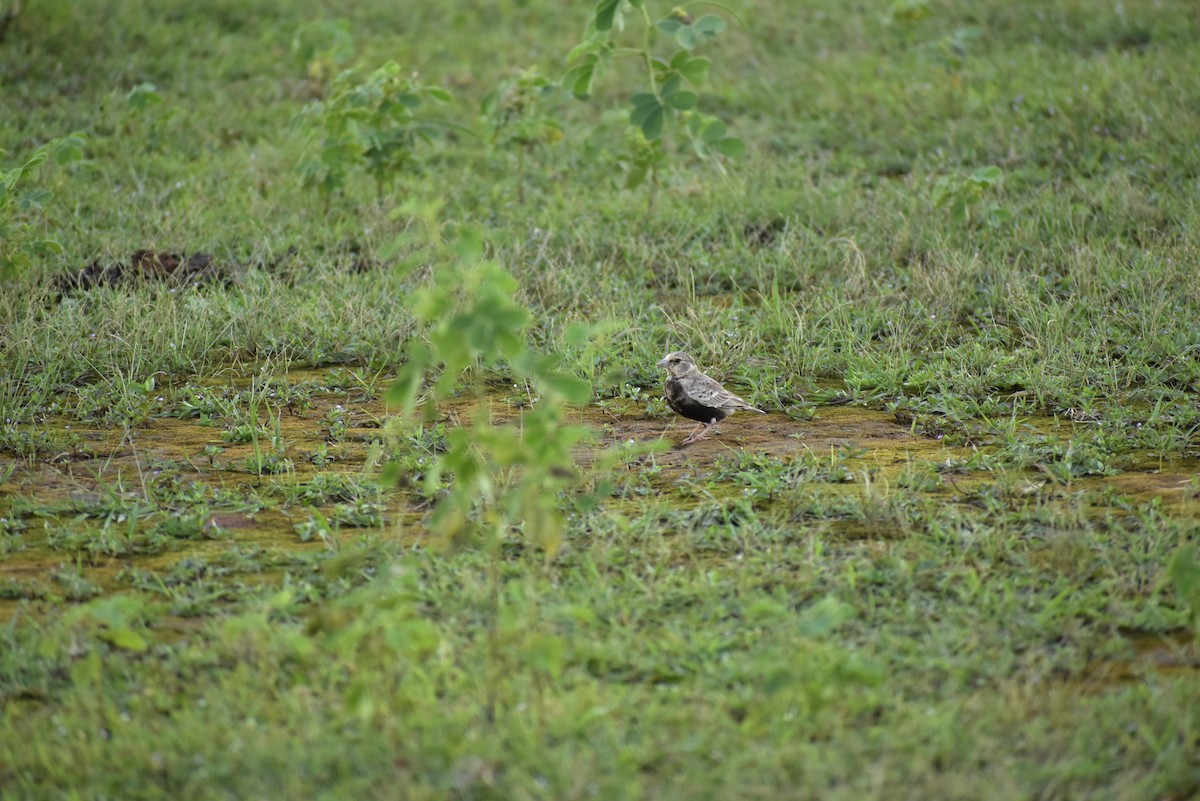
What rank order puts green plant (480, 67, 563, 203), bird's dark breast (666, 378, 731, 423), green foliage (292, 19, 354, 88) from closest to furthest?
bird's dark breast (666, 378, 731, 423) → green plant (480, 67, 563, 203) → green foliage (292, 19, 354, 88)

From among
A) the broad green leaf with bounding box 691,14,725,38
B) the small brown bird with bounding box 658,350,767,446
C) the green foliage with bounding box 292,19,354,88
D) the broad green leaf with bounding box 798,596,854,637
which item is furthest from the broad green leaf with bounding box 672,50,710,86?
the broad green leaf with bounding box 798,596,854,637

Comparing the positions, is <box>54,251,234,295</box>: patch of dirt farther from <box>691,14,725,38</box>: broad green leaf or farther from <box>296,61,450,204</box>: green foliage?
<box>691,14,725,38</box>: broad green leaf

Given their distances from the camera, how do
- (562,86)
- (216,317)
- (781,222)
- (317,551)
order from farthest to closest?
(781,222) < (562,86) < (216,317) < (317,551)

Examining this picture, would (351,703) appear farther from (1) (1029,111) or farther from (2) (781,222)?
(1) (1029,111)

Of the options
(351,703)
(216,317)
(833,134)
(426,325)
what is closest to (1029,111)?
(833,134)

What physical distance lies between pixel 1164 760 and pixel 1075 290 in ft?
12.1

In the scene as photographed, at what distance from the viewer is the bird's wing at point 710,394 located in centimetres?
510

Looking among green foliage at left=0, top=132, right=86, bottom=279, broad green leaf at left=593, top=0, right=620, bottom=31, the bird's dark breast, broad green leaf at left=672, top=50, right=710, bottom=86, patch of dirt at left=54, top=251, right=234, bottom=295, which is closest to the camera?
the bird's dark breast

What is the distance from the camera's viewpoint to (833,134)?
29.1 ft

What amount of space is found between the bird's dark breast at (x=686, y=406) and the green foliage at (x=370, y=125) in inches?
119

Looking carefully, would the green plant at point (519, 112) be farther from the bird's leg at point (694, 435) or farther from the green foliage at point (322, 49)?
the bird's leg at point (694, 435)

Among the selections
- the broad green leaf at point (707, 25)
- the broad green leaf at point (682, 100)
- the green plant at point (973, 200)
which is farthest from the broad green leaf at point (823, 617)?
the broad green leaf at point (707, 25)

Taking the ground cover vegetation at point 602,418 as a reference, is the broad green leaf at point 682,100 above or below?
above

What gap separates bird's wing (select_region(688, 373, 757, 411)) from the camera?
201 inches
